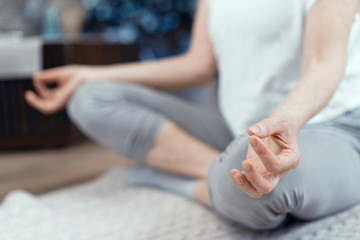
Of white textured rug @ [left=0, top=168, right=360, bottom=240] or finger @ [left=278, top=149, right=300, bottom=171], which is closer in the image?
finger @ [left=278, top=149, right=300, bottom=171]

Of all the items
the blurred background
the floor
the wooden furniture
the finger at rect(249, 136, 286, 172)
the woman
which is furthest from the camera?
the wooden furniture

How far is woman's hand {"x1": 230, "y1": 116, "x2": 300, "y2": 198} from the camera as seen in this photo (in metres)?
0.47

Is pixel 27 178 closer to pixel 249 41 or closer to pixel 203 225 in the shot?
pixel 203 225

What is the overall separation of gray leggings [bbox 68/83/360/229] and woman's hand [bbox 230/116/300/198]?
0.10 metres

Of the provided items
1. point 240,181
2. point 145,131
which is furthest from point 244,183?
point 145,131

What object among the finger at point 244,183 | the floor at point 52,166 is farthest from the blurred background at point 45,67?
the finger at point 244,183

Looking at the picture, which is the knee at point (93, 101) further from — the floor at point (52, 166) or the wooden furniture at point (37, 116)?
the wooden furniture at point (37, 116)

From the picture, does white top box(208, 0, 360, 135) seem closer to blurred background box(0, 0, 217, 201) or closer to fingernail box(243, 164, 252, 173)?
fingernail box(243, 164, 252, 173)

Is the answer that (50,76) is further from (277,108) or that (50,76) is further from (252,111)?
(277,108)

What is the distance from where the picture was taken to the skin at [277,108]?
0.50m

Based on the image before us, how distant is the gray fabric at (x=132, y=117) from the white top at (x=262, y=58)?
132mm

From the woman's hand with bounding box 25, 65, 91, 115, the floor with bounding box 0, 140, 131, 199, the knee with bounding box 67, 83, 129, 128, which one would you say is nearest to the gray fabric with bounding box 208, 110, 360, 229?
the knee with bounding box 67, 83, 129, 128

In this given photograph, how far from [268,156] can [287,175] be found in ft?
0.54

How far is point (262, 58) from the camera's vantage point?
32.9 inches
